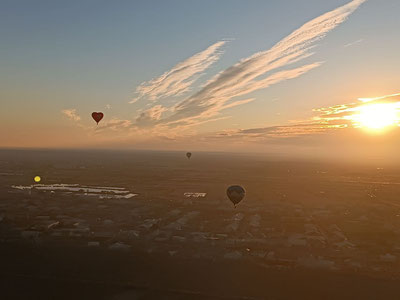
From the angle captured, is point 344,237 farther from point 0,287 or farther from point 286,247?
point 0,287

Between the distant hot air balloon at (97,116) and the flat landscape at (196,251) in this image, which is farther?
the distant hot air balloon at (97,116)

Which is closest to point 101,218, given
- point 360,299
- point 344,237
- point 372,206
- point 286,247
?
point 286,247

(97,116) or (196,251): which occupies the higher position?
(97,116)

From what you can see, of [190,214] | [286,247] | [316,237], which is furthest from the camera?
[190,214]

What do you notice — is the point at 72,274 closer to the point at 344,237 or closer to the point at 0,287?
the point at 0,287

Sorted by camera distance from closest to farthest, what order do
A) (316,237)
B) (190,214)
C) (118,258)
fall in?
Answer: (118,258), (316,237), (190,214)

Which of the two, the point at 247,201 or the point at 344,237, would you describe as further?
the point at 247,201

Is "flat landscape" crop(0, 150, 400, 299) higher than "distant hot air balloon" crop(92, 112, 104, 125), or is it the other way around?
"distant hot air balloon" crop(92, 112, 104, 125)

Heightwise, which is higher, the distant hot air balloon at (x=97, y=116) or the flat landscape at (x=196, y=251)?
the distant hot air balloon at (x=97, y=116)

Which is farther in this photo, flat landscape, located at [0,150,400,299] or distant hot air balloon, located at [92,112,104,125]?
distant hot air balloon, located at [92,112,104,125]

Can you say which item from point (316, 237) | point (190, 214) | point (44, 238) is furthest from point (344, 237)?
point (44, 238)

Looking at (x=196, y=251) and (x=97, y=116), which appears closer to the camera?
(x=196, y=251)
